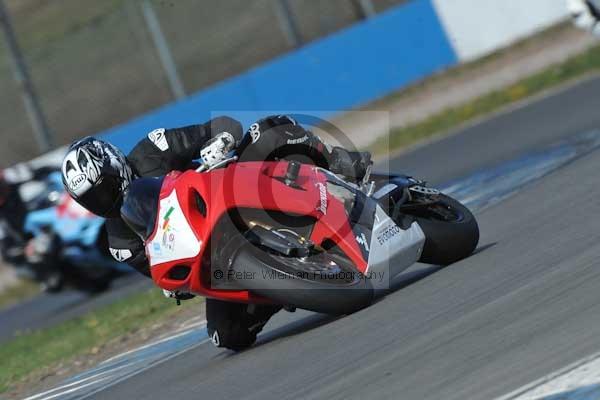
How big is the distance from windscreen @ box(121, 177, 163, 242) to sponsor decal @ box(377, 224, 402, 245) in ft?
4.14

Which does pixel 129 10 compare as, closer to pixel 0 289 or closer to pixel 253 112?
pixel 253 112

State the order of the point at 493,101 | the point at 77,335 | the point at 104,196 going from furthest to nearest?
the point at 493,101, the point at 77,335, the point at 104,196

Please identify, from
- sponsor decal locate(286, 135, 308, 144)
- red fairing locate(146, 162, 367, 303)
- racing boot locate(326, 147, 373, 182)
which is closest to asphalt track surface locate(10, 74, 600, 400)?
red fairing locate(146, 162, 367, 303)

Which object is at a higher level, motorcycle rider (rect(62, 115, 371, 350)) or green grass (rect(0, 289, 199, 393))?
motorcycle rider (rect(62, 115, 371, 350))

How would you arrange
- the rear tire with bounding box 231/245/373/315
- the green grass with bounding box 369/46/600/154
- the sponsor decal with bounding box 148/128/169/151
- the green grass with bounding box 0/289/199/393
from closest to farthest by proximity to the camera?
the rear tire with bounding box 231/245/373/315, the sponsor decal with bounding box 148/128/169/151, the green grass with bounding box 0/289/199/393, the green grass with bounding box 369/46/600/154

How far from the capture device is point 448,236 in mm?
7152

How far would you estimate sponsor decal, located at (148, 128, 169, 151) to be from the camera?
7.50 m

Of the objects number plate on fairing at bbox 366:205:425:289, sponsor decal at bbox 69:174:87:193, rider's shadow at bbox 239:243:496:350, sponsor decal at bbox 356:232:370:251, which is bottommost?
rider's shadow at bbox 239:243:496:350

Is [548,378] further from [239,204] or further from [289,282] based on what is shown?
[239,204]

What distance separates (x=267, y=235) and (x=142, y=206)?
74 centimetres

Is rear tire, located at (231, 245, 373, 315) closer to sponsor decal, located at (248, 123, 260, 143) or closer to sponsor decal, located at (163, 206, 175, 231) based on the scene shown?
sponsor decal, located at (163, 206, 175, 231)

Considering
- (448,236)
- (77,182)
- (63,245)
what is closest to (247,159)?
(77,182)

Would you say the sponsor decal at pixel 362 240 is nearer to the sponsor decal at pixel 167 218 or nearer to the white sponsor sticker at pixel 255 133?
the white sponsor sticker at pixel 255 133

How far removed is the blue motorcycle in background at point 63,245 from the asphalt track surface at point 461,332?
268 inches
